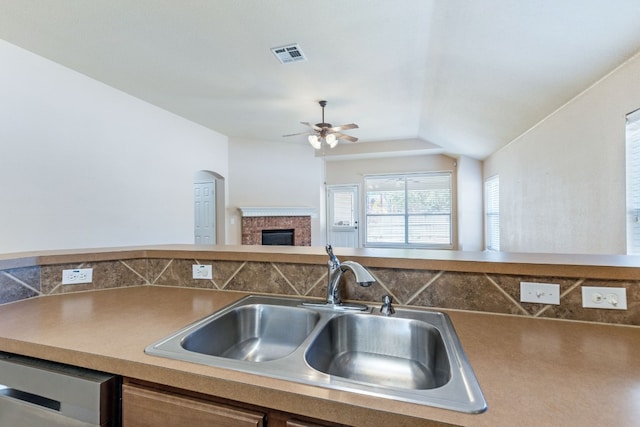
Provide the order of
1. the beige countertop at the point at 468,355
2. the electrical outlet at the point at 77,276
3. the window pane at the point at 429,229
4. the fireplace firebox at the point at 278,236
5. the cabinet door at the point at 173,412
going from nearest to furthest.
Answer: the beige countertop at the point at 468,355 → the cabinet door at the point at 173,412 → the electrical outlet at the point at 77,276 → the fireplace firebox at the point at 278,236 → the window pane at the point at 429,229

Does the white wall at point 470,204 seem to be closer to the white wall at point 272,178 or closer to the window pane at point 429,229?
the window pane at point 429,229

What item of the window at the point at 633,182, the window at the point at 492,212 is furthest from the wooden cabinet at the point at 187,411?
the window at the point at 492,212

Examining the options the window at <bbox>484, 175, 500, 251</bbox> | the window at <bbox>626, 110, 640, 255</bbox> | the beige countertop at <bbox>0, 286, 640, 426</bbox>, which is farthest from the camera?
the window at <bbox>484, 175, 500, 251</bbox>

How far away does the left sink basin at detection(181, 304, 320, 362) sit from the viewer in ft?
3.72

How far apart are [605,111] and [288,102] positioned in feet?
11.1

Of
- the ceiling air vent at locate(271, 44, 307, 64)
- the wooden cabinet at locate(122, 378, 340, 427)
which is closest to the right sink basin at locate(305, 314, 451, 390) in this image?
the wooden cabinet at locate(122, 378, 340, 427)

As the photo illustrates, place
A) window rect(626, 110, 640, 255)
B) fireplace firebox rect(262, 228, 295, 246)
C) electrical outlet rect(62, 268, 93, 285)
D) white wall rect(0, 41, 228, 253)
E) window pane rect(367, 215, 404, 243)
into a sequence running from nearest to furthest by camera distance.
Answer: electrical outlet rect(62, 268, 93, 285) → window rect(626, 110, 640, 255) → white wall rect(0, 41, 228, 253) → fireplace firebox rect(262, 228, 295, 246) → window pane rect(367, 215, 404, 243)

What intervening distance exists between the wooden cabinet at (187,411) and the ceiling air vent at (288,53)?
2.86 metres

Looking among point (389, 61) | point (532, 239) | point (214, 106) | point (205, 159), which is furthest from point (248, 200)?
point (532, 239)

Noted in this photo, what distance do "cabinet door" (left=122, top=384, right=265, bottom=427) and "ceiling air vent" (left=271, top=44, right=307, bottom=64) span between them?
286 cm

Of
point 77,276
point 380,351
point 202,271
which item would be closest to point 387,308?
point 380,351

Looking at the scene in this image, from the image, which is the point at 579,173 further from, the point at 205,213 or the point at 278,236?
the point at 205,213

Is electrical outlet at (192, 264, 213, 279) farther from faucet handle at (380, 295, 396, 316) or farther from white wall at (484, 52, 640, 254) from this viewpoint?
white wall at (484, 52, 640, 254)

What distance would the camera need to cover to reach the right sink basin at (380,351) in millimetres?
Result: 951
